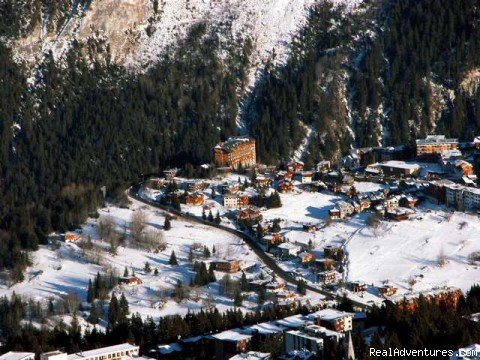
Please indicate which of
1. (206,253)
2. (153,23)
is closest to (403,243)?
(206,253)

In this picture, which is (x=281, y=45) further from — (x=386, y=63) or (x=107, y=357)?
(x=107, y=357)

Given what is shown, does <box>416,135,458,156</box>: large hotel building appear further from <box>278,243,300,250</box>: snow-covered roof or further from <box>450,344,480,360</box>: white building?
Result: <box>450,344,480,360</box>: white building

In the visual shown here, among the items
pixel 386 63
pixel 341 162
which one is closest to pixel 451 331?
pixel 341 162

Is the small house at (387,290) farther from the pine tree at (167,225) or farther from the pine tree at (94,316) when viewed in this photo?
the pine tree at (167,225)

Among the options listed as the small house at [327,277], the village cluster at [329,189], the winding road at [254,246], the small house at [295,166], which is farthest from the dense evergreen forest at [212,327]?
the small house at [295,166]

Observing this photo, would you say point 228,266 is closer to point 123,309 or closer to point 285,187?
point 123,309

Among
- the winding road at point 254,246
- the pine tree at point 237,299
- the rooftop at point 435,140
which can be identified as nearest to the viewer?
the pine tree at point 237,299
